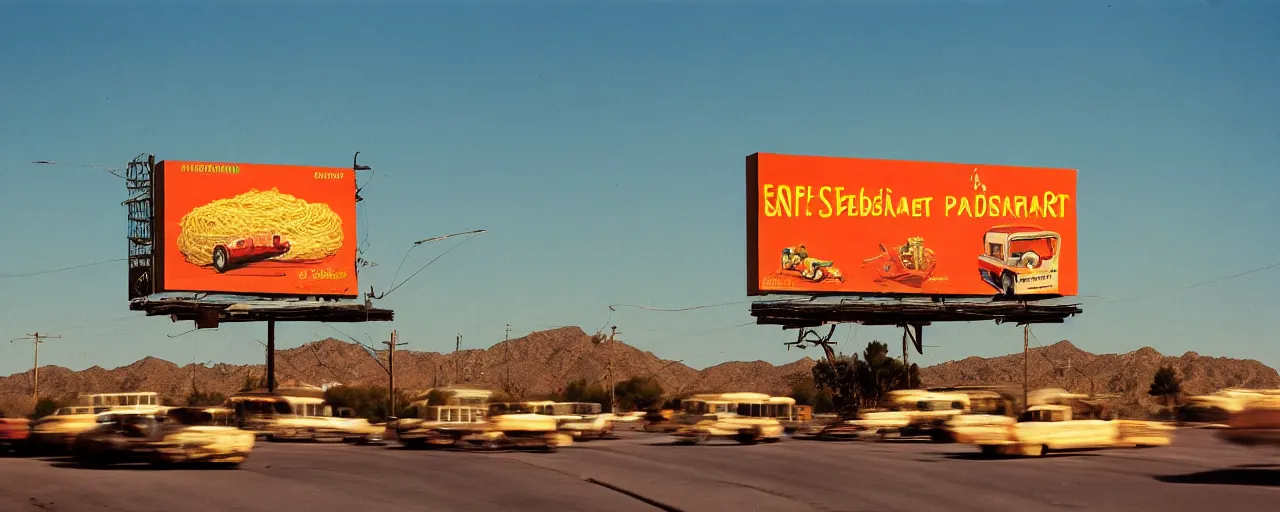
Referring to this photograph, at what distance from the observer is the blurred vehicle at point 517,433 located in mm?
35469

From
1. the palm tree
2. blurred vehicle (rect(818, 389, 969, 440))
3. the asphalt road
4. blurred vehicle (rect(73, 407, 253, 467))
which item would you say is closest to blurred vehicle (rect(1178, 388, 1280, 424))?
the asphalt road

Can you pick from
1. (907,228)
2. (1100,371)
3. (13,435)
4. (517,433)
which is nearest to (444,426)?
(517,433)

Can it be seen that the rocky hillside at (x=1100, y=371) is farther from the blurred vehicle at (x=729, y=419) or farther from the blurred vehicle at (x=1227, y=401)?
the blurred vehicle at (x=1227, y=401)

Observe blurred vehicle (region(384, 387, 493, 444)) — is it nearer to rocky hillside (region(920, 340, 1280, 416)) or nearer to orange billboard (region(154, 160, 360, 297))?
orange billboard (region(154, 160, 360, 297))

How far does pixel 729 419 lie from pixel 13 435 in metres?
18.1

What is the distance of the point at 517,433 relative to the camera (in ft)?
117

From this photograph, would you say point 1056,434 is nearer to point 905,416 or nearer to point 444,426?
point 905,416

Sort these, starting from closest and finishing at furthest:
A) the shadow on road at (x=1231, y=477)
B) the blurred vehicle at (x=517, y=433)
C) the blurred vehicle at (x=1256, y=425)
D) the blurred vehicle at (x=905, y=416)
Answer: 1. the shadow on road at (x=1231, y=477)
2. the blurred vehicle at (x=1256, y=425)
3. the blurred vehicle at (x=517, y=433)
4. the blurred vehicle at (x=905, y=416)

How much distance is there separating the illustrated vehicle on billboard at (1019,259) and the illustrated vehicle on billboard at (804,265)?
26.7ft

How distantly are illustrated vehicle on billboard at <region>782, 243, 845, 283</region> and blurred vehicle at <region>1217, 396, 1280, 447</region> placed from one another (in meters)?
38.1

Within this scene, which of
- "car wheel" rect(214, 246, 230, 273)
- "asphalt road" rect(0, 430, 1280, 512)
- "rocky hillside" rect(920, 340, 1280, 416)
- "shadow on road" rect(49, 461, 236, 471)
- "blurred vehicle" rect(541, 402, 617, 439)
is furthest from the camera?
"rocky hillside" rect(920, 340, 1280, 416)

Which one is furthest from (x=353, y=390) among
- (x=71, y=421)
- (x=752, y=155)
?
(x=71, y=421)

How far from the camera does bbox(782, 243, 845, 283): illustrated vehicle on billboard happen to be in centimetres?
6222

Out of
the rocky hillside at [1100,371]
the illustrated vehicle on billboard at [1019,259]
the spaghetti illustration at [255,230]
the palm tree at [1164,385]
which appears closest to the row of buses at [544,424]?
the illustrated vehicle on billboard at [1019,259]
